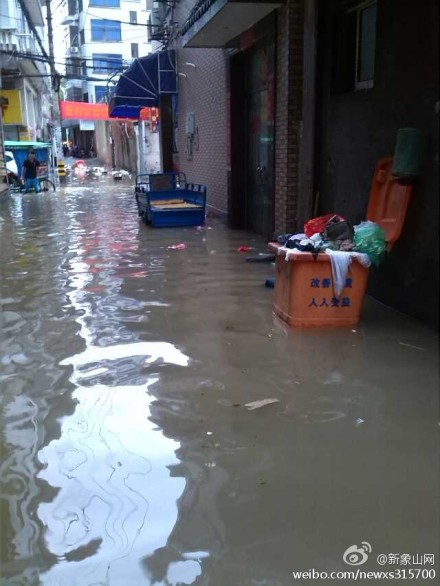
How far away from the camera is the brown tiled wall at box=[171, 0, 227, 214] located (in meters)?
13.2

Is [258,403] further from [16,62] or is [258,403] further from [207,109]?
[16,62]

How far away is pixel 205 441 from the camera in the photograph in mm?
3514

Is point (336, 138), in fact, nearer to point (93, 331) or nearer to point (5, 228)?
point (93, 331)

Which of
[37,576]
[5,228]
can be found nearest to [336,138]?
[37,576]

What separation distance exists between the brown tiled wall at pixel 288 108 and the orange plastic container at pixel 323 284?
300cm

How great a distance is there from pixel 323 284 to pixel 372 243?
0.54 meters

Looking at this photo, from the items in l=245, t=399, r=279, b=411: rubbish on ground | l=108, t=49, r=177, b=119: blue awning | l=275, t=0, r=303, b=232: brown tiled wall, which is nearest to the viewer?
l=245, t=399, r=279, b=411: rubbish on ground

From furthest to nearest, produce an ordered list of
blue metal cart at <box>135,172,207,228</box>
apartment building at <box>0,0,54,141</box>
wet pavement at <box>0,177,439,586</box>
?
1. apartment building at <box>0,0,54,141</box>
2. blue metal cart at <box>135,172,207,228</box>
3. wet pavement at <box>0,177,439,586</box>

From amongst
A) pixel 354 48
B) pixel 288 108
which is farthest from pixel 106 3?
pixel 354 48

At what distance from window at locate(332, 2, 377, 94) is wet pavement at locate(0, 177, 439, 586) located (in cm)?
256

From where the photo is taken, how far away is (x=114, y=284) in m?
7.37

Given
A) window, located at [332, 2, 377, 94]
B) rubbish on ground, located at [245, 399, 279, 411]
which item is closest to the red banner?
window, located at [332, 2, 377, 94]

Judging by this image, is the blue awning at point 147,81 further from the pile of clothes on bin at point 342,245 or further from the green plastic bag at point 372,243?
the green plastic bag at point 372,243

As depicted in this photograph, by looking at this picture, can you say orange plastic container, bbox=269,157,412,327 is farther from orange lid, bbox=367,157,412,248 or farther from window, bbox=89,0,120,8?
window, bbox=89,0,120,8
